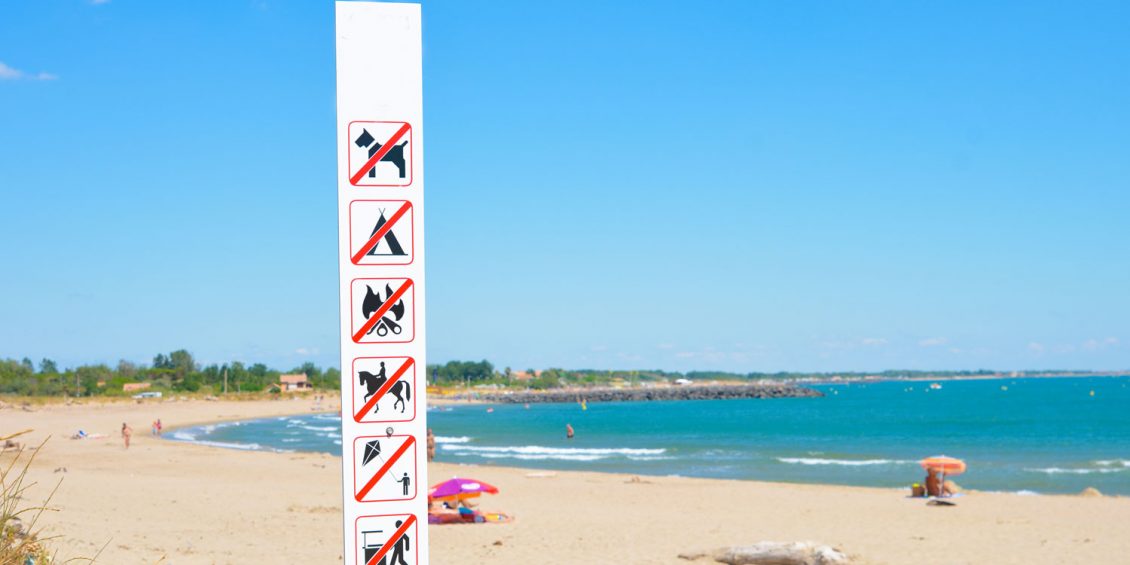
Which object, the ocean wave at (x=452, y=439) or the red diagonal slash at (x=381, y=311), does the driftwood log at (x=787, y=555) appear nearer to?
the red diagonal slash at (x=381, y=311)

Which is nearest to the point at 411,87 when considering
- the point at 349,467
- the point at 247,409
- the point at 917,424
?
the point at 349,467

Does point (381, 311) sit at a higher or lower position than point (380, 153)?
lower

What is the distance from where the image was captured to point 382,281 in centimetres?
270

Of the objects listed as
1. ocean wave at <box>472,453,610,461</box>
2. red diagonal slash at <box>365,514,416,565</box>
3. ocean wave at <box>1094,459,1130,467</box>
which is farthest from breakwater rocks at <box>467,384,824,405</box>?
red diagonal slash at <box>365,514,416,565</box>

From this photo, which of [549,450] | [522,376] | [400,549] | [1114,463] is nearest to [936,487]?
[1114,463]

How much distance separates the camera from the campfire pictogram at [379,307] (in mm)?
2676

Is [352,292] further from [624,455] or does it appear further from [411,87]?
[624,455]

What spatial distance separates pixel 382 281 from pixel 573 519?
1439 cm

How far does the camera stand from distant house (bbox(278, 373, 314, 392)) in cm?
11625

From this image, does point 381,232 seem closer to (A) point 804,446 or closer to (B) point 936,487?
(B) point 936,487

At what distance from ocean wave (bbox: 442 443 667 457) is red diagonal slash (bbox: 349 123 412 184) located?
3554 centimetres

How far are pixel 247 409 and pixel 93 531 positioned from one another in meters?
68.5

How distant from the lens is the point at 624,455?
37.9 meters

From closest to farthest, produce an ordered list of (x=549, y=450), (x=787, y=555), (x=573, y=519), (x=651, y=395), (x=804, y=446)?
(x=787, y=555), (x=573, y=519), (x=549, y=450), (x=804, y=446), (x=651, y=395)
